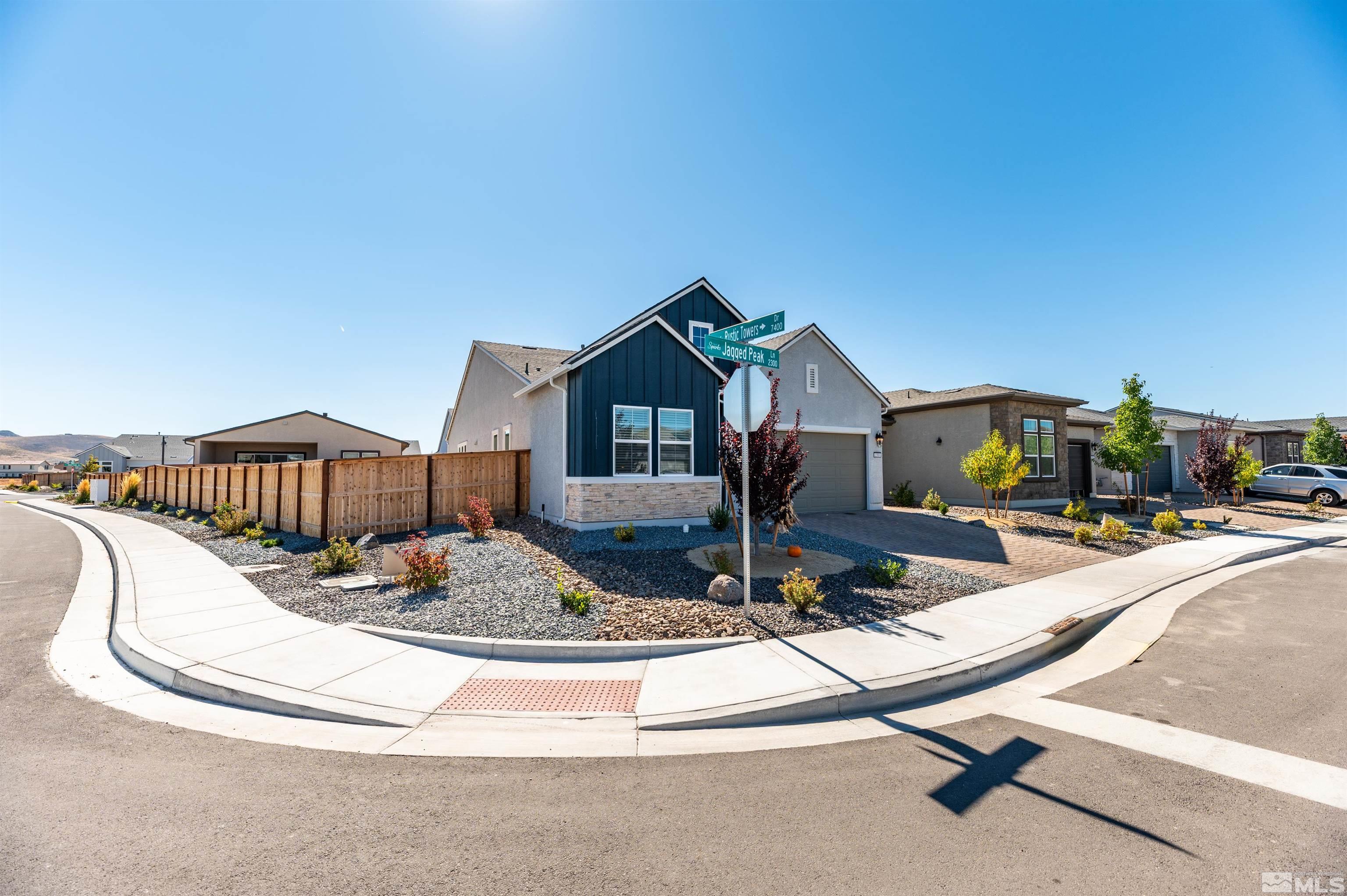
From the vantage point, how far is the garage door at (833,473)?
1658 cm

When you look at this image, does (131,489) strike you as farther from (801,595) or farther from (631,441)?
(801,595)

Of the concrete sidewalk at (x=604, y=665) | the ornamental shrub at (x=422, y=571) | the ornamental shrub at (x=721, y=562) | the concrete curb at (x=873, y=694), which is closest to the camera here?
the concrete curb at (x=873, y=694)

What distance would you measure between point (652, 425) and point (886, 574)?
6.31 m

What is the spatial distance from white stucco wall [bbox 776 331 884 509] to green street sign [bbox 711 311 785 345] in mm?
9538

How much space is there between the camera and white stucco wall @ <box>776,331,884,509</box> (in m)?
16.4

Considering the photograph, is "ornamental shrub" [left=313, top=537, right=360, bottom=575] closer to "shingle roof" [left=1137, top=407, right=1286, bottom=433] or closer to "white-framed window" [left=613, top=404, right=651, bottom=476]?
"white-framed window" [left=613, top=404, right=651, bottom=476]

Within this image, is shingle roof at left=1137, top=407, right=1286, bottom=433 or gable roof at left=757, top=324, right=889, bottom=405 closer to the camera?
gable roof at left=757, top=324, right=889, bottom=405

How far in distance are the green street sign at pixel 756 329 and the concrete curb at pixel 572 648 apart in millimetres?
3267

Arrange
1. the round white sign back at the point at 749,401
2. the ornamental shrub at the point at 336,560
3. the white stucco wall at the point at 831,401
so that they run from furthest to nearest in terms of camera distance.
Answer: the white stucco wall at the point at 831,401
the ornamental shrub at the point at 336,560
the round white sign back at the point at 749,401

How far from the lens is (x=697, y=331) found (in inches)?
714

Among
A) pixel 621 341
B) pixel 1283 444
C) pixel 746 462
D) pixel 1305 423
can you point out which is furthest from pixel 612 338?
pixel 1305 423

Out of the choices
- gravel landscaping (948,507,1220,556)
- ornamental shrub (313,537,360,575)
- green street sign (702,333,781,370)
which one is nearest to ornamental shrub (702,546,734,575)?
green street sign (702,333,781,370)

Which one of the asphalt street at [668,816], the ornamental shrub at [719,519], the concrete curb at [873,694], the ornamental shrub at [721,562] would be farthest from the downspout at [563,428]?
the concrete curb at [873,694]

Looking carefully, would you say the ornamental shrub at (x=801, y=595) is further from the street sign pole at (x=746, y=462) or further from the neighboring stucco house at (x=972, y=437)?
the neighboring stucco house at (x=972, y=437)
